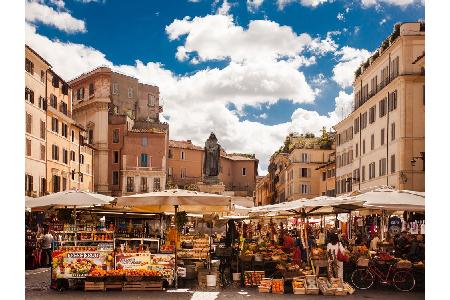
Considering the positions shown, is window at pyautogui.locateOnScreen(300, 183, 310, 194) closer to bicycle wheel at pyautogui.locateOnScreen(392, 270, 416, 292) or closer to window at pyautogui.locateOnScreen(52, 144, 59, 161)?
window at pyautogui.locateOnScreen(52, 144, 59, 161)

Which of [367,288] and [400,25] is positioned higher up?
[400,25]

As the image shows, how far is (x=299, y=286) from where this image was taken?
14266mm

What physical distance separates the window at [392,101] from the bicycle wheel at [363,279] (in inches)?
921

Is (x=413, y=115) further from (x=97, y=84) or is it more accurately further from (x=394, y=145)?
(x=97, y=84)

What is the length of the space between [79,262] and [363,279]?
21.2 feet

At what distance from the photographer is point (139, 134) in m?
67.2

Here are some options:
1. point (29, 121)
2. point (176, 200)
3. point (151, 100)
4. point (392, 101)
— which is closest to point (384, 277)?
point (176, 200)

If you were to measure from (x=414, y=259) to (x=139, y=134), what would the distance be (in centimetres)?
5235

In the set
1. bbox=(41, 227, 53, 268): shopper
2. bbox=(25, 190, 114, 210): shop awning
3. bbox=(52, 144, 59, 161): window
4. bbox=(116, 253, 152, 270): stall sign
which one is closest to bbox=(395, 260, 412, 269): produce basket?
bbox=(116, 253, 152, 270): stall sign

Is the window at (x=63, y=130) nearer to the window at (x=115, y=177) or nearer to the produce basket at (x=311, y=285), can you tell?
the window at (x=115, y=177)

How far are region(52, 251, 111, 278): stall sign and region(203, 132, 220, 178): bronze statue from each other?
119ft

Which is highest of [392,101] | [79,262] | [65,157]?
[392,101]

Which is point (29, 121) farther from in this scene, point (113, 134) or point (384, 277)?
point (384, 277)
